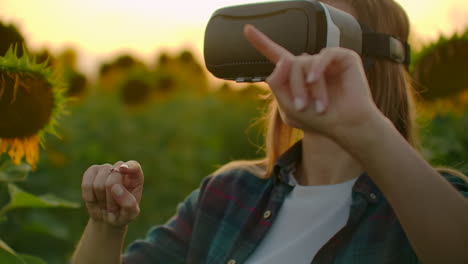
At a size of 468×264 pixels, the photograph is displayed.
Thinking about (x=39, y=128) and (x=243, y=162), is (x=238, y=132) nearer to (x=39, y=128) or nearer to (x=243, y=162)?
(x=243, y=162)

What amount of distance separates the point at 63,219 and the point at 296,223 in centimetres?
186

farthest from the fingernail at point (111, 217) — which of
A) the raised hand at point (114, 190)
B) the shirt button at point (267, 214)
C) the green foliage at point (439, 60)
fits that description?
the green foliage at point (439, 60)

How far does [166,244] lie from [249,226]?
0.81 feet

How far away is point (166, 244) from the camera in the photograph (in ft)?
4.99

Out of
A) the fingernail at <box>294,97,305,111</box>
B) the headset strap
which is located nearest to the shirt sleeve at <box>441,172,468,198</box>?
the headset strap

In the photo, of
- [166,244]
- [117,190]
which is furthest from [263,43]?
[166,244]

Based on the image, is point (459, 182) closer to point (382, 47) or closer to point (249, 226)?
point (382, 47)

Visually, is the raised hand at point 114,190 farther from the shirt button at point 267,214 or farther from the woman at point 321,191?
the shirt button at point 267,214

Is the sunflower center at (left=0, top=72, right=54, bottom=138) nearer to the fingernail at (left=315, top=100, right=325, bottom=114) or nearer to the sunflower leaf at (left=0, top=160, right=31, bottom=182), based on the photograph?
the sunflower leaf at (left=0, top=160, right=31, bottom=182)

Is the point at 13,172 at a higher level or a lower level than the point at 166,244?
higher

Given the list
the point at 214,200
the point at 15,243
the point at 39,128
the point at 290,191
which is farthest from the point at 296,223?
the point at 15,243

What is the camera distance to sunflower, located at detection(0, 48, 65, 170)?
117 centimetres

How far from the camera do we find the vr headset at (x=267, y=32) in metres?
1.02

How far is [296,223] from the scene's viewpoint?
135cm
